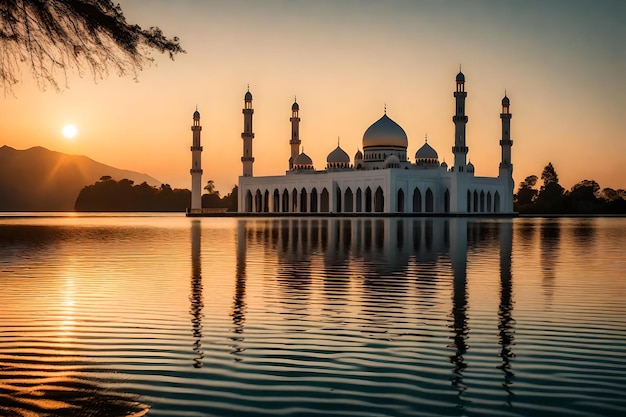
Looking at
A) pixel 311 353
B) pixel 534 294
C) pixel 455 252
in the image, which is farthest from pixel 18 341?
pixel 455 252

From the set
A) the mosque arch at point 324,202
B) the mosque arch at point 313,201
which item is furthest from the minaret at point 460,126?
the mosque arch at point 313,201

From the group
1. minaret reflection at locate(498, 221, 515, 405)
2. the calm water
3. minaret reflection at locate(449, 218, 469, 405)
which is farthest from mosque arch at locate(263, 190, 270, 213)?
minaret reflection at locate(498, 221, 515, 405)

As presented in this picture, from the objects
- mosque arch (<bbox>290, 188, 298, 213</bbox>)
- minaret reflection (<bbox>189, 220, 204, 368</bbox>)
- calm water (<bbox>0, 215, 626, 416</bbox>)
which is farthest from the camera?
mosque arch (<bbox>290, 188, 298, 213</bbox>)

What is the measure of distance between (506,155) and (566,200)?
21.8m

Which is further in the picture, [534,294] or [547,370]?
[534,294]

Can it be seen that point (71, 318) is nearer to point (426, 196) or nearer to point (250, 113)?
point (426, 196)

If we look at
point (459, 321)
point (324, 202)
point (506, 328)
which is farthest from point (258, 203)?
point (506, 328)

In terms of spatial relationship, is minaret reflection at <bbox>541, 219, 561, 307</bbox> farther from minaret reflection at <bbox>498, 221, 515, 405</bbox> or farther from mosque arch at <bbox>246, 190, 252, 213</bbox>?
mosque arch at <bbox>246, 190, 252, 213</bbox>

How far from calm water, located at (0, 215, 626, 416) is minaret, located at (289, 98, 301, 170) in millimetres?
66062

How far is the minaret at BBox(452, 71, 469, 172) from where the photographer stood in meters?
64.4

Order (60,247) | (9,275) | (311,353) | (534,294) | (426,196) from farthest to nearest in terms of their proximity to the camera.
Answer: (426,196)
(60,247)
(9,275)
(534,294)
(311,353)

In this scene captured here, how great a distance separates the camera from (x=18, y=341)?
702 cm

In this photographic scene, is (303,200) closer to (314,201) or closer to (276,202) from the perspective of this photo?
(314,201)

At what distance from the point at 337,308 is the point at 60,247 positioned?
1501 centimetres
